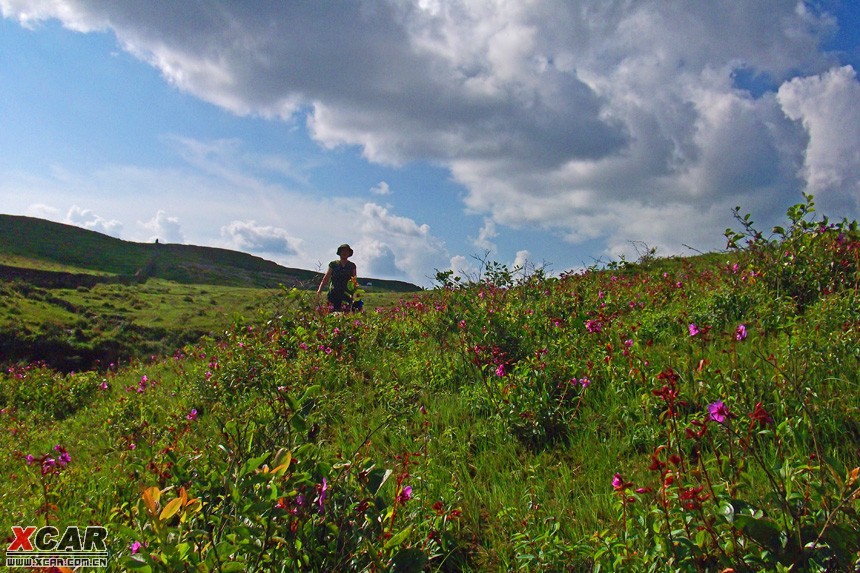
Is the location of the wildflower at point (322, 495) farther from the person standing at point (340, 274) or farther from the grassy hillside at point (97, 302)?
the person standing at point (340, 274)

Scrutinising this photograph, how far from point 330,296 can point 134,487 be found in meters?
6.91

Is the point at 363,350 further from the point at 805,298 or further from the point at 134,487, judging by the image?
the point at 805,298

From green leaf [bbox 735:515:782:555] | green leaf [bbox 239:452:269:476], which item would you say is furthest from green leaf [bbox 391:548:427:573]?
green leaf [bbox 735:515:782:555]

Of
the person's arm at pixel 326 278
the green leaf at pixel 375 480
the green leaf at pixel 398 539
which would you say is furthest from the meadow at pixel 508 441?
the person's arm at pixel 326 278

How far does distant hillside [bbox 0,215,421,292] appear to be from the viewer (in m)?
47.1

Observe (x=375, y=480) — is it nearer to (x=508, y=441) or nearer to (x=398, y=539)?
(x=398, y=539)

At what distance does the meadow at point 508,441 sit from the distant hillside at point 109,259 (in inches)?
1488

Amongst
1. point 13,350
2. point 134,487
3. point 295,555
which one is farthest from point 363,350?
point 13,350

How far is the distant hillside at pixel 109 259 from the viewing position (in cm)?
4711

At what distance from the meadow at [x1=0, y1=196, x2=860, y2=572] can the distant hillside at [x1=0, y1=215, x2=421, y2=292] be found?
3780 cm

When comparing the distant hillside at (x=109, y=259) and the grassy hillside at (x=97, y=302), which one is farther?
the distant hillside at (x=109, y=259)

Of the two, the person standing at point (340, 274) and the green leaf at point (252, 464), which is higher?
the person standing at point (340, 274)

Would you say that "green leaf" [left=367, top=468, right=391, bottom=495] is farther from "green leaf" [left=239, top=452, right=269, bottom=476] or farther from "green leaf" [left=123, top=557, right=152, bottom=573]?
"green leaf" [left=123, top=557, right=152, bottom=573]

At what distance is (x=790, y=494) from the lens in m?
1.99
